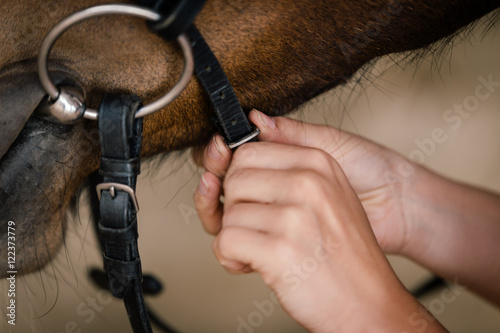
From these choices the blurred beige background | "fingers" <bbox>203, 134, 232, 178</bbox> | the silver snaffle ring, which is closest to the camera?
the silver snaffle ring

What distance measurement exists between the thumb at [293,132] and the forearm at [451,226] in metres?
0.16

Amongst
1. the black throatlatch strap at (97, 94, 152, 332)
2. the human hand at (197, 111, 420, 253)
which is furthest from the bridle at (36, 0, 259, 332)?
the human hand at (197, 111, 420, 253)

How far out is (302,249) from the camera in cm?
33

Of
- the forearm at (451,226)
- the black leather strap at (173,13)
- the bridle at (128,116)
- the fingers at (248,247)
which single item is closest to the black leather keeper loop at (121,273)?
the bridle at (128,116)

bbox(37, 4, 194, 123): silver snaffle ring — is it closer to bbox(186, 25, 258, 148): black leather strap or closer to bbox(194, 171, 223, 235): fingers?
bbox(186, 25, 258, 148): black leather strap

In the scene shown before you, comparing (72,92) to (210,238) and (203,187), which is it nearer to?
(203,187)

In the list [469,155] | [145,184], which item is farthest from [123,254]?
[469,155]

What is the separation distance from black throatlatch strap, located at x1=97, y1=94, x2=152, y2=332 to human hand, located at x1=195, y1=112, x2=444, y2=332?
0.09 m

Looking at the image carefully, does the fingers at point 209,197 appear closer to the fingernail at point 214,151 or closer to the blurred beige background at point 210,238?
the fingernail at point 214,151

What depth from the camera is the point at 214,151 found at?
0.42 metres

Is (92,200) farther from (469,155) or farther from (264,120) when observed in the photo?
(469,155)

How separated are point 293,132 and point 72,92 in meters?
0.25

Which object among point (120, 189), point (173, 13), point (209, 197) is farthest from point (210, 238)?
point (173, 13)

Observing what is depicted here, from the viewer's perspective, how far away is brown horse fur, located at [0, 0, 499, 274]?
0.35m
